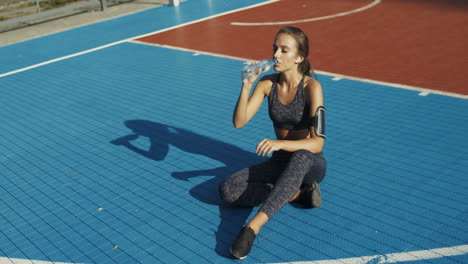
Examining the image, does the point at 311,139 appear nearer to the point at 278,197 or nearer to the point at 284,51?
the point at 278,197

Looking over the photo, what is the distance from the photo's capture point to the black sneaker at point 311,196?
13.9 feet

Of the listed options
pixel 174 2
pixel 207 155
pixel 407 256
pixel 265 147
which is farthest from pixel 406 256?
pixel 174 2

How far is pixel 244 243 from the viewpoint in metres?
3.70

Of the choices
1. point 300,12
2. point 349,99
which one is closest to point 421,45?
point 349,99

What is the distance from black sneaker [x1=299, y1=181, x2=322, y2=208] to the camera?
4.25m

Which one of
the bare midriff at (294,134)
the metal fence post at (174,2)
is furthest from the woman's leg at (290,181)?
the metal fence post at (174,2)

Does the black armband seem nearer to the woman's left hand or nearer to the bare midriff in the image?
the bare midriff

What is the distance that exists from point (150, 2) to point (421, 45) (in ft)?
25.0

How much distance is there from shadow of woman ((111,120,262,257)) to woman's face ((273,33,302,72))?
1125 millimetres

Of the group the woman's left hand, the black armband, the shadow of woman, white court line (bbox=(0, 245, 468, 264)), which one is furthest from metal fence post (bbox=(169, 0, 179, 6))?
white court line (bbox=(0, 245, 468, 264))

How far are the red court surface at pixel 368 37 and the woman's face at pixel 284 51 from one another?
326 cm

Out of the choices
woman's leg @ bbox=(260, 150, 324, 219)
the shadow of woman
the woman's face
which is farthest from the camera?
the shadow of woman

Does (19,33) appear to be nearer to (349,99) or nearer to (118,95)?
(118,95)

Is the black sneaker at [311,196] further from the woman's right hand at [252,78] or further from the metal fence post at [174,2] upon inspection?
the metal fence post at [174,2]
